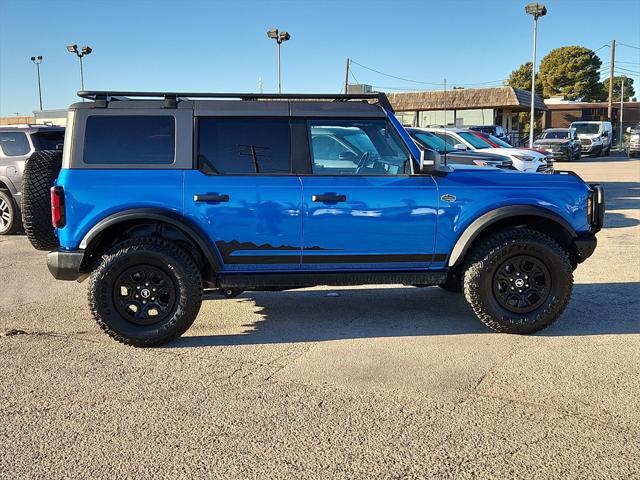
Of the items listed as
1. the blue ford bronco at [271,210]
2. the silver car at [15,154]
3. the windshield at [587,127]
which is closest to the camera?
the blue ford bronco at [271,210]

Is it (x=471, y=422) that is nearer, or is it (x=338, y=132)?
(x=471, y=422)

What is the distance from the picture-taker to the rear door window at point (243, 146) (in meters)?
5.02

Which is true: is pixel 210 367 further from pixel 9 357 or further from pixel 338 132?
pixel 338 132

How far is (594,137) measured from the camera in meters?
37.6

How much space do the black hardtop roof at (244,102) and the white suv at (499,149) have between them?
9.40 m

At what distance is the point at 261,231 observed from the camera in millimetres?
4980

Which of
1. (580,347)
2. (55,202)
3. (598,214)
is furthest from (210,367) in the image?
(598,214)

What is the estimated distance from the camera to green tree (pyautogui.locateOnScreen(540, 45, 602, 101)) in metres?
70.6

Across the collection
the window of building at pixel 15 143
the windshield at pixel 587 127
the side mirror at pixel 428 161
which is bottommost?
the side mirror at pixel 428 161

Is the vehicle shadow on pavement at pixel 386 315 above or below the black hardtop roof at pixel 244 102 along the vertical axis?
below

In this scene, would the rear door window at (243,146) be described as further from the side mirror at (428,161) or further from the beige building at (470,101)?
the beige building at (470,101)

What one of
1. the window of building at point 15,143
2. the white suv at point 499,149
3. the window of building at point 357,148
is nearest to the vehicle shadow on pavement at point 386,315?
the window of building at point 357,148

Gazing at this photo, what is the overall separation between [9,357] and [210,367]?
1.62 meters

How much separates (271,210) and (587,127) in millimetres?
38587
